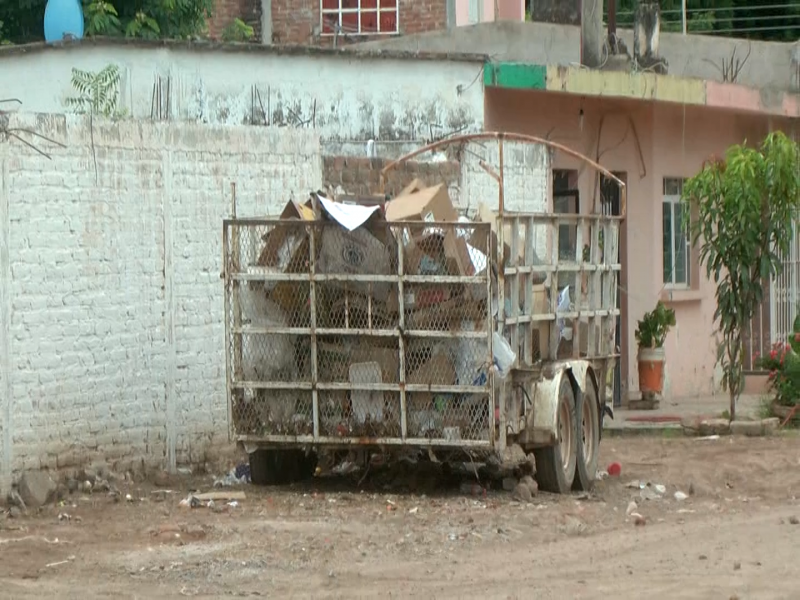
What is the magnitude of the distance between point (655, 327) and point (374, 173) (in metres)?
5.14

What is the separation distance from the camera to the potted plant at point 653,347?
63.6 feet

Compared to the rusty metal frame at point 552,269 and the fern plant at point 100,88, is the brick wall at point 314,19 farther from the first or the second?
the rusty metal frame at point 552,269

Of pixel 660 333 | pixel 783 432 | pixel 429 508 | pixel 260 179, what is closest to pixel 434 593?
pixel 429 508

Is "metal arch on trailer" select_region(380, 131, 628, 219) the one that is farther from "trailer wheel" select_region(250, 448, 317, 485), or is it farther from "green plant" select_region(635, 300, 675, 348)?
"green plant" select_region(635, 300, 675, 348)

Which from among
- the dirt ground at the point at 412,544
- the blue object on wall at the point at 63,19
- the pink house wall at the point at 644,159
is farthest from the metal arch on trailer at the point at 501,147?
the blue object on wall at the point at 63,19

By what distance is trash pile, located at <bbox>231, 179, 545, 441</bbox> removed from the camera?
1117 centimetres

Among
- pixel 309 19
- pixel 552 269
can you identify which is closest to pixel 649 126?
pixel 309 19

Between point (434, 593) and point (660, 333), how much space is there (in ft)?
38.7

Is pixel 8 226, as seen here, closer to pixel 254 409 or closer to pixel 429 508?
pixel 254 409

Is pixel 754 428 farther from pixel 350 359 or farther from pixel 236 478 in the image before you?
pixel 350 359

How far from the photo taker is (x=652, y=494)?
40.0ft

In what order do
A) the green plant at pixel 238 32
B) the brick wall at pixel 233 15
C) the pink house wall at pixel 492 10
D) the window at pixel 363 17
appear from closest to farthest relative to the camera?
the window at pixel 363 17
the green plant at pixel 238 32
the pink house wall at pixel 492 10
the brick wall at pixel 233 15

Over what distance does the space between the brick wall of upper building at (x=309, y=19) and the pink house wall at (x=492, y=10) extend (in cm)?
50

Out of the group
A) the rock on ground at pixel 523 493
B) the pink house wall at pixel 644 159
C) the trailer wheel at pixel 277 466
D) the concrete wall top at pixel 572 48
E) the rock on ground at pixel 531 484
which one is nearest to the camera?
the rock on ground at pixel 523 493
